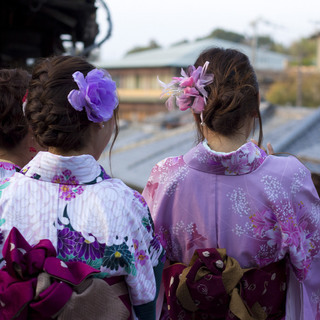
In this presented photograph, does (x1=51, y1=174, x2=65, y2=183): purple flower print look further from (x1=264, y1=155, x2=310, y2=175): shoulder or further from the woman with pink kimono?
(x1=264, y1=155, x2=310, y2=175): shoulder

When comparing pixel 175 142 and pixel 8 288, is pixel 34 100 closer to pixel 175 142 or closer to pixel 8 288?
pixel 8 288

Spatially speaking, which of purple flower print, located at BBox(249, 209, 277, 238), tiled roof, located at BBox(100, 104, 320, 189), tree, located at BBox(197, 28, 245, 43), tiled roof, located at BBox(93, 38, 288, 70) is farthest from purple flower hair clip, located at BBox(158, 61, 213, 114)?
tree, located at BBox(197, 28, 245, 43)

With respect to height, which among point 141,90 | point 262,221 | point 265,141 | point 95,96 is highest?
point 95,96

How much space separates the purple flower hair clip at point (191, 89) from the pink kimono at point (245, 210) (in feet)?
0.58

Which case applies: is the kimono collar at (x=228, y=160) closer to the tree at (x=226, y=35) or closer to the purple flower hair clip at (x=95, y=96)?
the purple flower hair clip at (x=95, y=96)

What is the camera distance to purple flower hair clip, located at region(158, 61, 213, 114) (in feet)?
5.65

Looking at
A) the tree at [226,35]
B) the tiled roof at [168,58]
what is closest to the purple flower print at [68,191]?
the tiled roof at [168,58]

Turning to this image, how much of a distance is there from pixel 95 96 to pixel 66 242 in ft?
1.56

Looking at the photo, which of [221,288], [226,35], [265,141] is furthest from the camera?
[226,35]

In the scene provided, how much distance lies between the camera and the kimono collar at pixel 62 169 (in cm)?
139

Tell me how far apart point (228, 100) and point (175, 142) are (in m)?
7.34

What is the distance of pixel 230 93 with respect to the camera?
1664 millimetres

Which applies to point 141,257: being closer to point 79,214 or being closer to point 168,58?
point 79,214

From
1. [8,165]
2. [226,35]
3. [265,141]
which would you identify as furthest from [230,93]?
[226,35]
